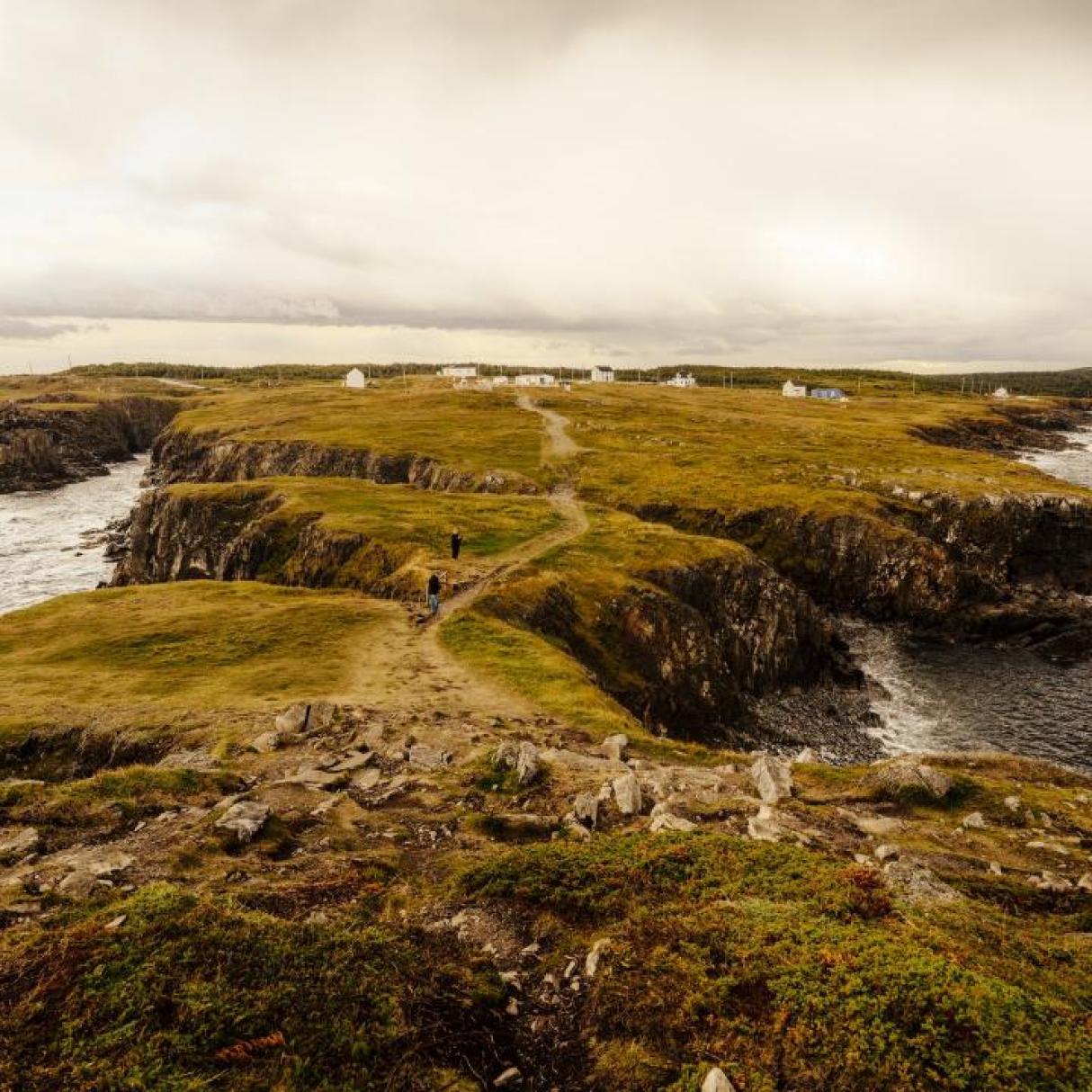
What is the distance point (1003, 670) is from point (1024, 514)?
96.2 ft

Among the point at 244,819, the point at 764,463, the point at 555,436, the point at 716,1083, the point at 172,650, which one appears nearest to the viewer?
the point at 716,1083

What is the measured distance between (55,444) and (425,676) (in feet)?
592

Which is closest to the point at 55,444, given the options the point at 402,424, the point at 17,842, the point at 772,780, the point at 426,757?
the point at 402,424

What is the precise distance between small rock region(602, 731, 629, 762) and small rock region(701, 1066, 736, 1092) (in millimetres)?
14137

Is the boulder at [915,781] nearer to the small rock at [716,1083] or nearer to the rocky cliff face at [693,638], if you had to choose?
the small rock at [716,1083]

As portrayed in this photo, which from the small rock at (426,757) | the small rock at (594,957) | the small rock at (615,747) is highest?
the small rock at (594,957)

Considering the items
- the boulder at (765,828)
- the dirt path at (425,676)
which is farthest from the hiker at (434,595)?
the boulder at (765,828)

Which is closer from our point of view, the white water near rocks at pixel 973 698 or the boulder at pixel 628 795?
the boulder at pixel 628 795

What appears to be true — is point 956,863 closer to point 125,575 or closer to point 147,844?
point 147,844

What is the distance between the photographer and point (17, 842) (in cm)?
1429

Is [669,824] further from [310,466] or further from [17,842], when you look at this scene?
[310,466]

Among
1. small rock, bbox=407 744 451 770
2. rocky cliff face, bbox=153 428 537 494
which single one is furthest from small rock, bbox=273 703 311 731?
rocky cliff face, bbox=153 428 537 494

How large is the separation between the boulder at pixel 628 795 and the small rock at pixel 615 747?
15.3 feet

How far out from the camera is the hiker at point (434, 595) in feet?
124
